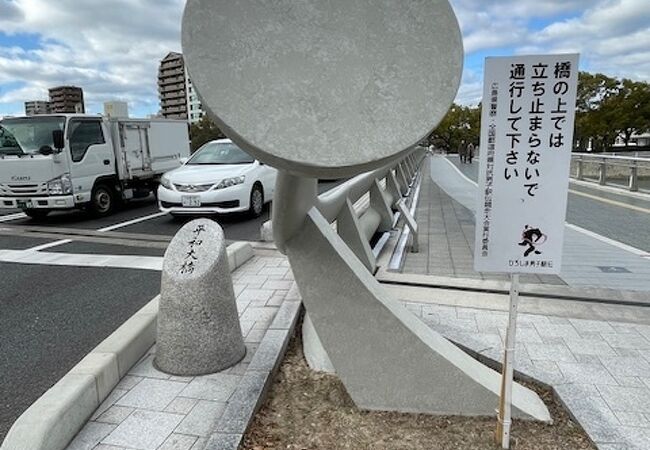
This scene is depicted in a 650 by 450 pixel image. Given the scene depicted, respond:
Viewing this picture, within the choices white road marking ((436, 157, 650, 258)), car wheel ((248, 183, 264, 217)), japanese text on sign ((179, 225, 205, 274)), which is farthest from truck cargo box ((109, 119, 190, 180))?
white road marking ((436, 157, 650, 258))

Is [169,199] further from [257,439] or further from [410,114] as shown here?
[410,114]

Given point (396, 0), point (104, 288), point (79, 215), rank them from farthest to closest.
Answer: point (79, 215), point (104, 288), point (396, 0)

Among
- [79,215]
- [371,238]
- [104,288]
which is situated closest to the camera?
[104,288]

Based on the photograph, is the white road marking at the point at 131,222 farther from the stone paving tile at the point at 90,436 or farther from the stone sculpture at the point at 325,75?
the stone sculpture at the point at 325,75

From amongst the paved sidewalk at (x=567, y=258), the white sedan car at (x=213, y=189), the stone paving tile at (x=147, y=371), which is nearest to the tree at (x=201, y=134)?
the white sedan car at (x=213, y=189)

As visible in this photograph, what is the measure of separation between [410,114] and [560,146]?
2.76ft

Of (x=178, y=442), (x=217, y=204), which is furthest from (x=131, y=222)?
(x=178, y=442)

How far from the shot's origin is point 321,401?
3086 mm

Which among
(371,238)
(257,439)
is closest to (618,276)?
(371,238)

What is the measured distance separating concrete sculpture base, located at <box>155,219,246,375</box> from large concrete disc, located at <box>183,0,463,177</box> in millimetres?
1735

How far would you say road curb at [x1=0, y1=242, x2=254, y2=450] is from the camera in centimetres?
242

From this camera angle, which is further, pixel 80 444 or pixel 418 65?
pixel 80 444

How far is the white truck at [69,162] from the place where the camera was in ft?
30.9

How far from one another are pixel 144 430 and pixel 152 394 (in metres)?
0.40
